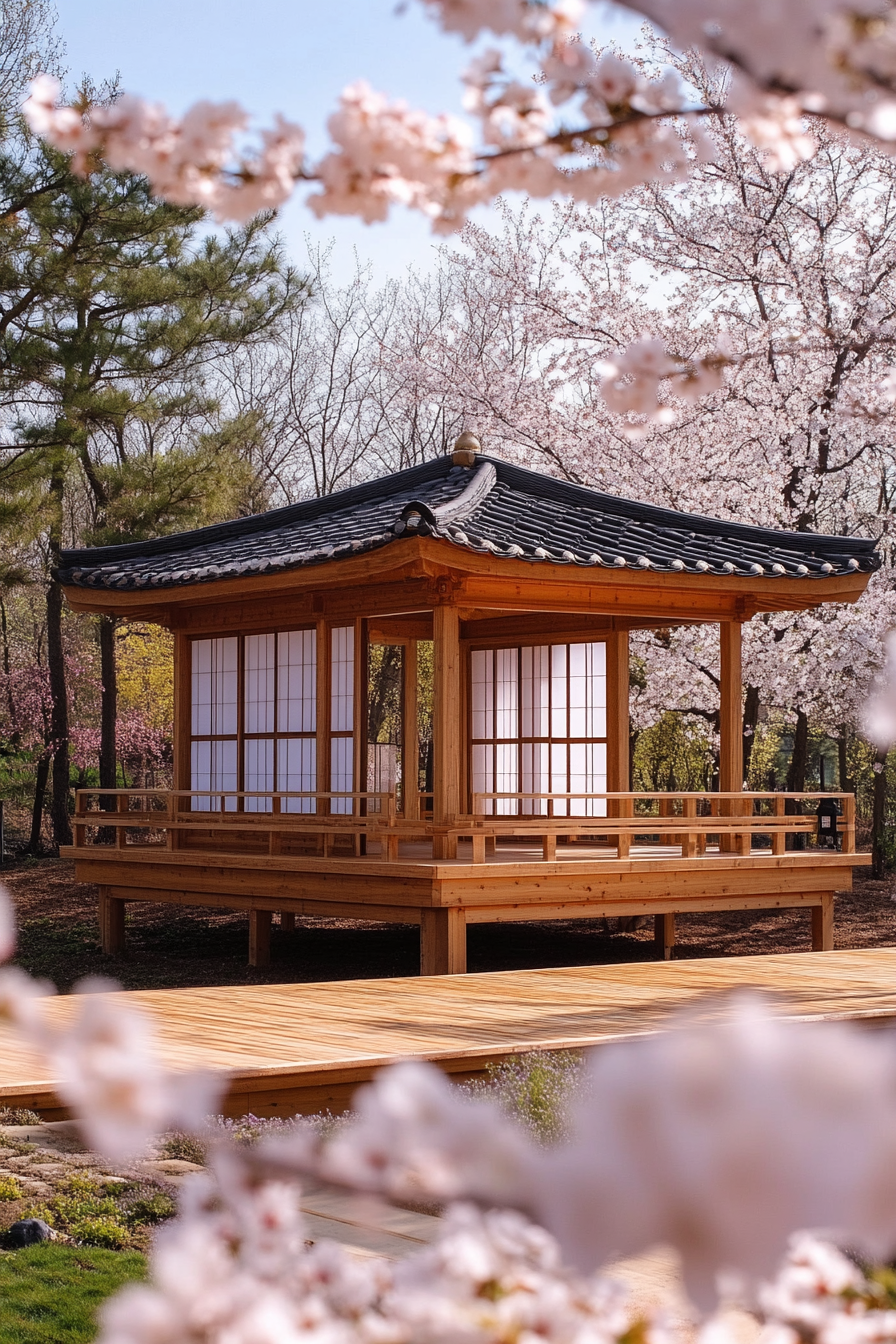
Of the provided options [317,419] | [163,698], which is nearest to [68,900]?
[163,698]

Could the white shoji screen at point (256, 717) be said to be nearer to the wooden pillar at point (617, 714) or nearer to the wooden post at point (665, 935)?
the wooden pillar at point (617, 714)

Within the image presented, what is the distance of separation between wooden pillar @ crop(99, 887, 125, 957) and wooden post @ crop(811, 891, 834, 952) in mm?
5976

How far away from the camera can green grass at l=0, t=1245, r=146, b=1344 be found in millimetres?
3334

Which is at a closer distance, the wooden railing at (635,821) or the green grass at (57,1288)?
the green grass at (57,1288)

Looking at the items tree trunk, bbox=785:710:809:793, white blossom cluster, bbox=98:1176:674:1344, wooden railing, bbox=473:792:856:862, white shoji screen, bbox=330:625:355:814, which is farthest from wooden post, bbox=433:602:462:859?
white blossom cluster, bbox=98:1176:674:1344

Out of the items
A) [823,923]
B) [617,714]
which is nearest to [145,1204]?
[617,714]

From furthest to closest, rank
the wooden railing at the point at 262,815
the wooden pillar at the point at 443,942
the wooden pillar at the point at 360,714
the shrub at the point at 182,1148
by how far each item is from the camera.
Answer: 1. the wooden pillar at the point at 360,714
2. the wooden railing at the point at 262,815
3. the wooden pillar at the point at 443,942
4. the shrub at the point at 182,1148

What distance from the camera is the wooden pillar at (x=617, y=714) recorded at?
1119 cm

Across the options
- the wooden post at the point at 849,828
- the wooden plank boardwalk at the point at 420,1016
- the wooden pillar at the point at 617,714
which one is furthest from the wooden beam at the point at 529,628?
the wooden plank boardwalk at the point at 420,1016

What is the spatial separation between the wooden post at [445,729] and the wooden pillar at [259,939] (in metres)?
1.96

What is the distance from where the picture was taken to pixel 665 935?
10883mm

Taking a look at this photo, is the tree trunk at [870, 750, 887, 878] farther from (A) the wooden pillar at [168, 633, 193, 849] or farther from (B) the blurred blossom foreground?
(B) the blurred blossom foreground

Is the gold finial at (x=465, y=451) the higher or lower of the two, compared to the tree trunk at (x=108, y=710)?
higher

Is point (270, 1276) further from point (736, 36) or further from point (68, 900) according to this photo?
point (68, 900)
